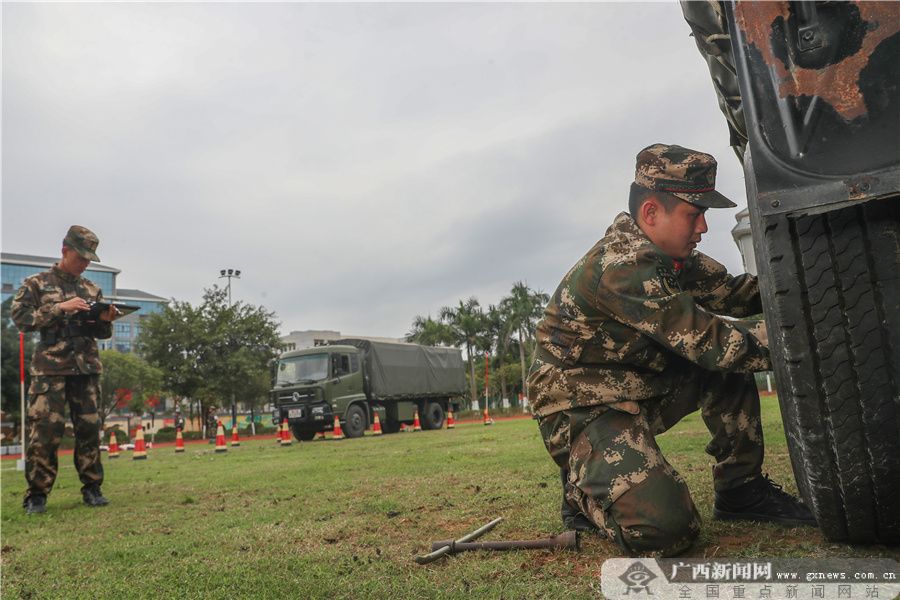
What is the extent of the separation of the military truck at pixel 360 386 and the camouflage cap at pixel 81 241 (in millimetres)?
10941

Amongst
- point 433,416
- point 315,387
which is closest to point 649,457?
point 315,387

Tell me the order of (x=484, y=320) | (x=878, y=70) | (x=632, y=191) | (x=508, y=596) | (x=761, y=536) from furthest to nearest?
(x=484, y=320) → (x=632, y=191) → (x=761, y=536) → (x=508, y=596) → (x=878, y=70)

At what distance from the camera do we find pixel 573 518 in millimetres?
2779

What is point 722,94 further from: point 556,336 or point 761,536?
point 761,536

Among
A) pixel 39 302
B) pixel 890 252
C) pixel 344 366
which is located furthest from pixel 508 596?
pixel 344 366

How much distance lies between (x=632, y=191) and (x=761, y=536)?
1.30 meters

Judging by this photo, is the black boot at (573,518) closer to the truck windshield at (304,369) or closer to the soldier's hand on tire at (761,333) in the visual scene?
the soldier's hand on tire at (761,333)

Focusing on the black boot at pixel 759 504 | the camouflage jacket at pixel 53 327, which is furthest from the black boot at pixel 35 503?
the black boot at pixel 759 504

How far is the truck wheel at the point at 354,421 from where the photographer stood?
16031mm

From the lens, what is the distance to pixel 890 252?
159 centimetres

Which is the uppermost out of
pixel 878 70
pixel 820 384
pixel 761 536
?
pixel 878 70

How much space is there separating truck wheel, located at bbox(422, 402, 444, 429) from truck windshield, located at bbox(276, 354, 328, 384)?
5165 millimetres

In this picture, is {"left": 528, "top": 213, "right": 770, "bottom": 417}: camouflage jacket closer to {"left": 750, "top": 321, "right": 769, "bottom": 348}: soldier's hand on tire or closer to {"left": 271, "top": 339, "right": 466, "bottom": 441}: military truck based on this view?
{"left": 750, "top": 321, "right": 769, "bottom": 348}: soldier's hand on tire

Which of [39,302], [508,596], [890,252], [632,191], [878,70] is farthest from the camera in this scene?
[39,302]
